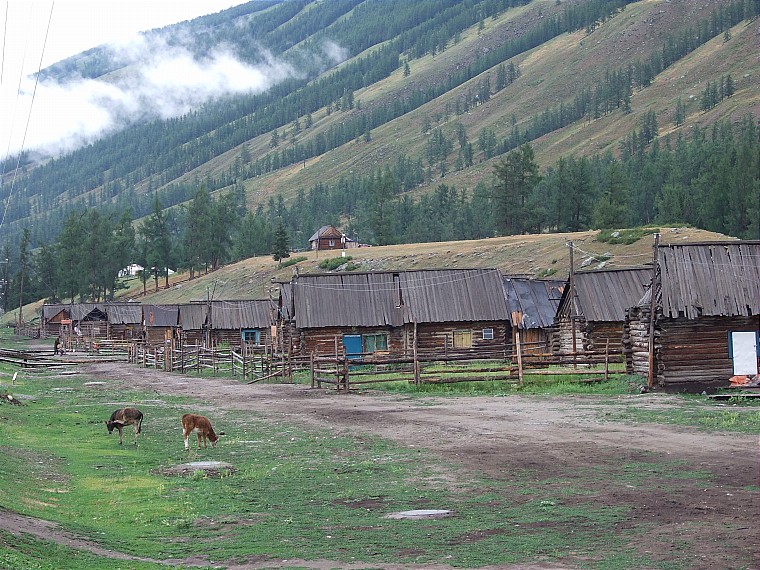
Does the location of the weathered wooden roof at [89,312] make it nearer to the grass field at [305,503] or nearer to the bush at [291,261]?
the bush at [291,261]

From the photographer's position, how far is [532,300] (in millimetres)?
57469

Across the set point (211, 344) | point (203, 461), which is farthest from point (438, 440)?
point (211, 344)

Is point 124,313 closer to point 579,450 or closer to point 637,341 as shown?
point 637,341

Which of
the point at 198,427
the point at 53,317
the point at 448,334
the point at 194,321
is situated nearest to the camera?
the point at 198,427

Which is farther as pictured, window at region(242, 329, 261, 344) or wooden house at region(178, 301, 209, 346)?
wooden house at region(178, 301, 209, 346)

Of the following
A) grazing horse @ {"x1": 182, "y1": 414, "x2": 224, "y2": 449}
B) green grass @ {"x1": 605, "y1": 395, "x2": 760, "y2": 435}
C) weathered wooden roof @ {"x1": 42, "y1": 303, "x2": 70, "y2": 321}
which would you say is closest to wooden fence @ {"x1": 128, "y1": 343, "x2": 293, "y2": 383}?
green grass @ {"x1": 605, "y1": 395, "x2": 760, "y2": 435}

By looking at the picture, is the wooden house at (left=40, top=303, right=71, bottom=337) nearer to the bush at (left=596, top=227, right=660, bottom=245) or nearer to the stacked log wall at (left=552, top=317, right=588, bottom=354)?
the bush at (left=596, top=227, right=660, bottom=245)

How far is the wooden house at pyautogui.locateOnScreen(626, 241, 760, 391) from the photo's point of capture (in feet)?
110

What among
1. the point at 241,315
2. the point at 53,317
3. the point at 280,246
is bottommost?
the point at 241,315

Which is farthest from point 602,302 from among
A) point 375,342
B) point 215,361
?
point 215,361

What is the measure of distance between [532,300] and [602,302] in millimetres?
9460

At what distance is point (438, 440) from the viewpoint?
23.4 metres

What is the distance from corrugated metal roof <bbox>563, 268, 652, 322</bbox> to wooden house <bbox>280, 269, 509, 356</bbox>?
5872 mm

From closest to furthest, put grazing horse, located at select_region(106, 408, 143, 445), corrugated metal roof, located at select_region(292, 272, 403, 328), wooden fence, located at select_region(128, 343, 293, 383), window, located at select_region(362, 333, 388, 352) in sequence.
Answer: grazing horse, located at select_region(106, 408, 143, 445), wooden fence, located at select_region(128, 343, 293, 383), corrugated metal roof, located at select_region(292, 272, 403, 328), window, located at select_region(362, 333, 388, 352)
